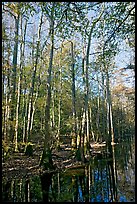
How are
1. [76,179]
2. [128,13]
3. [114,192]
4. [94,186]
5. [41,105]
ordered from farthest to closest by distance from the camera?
1. [41,105]
2. [76,179]
3. [94,186]
4. [114,192]
5. [128,13]

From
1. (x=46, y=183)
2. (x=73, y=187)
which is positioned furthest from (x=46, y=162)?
(x=73, y=187)

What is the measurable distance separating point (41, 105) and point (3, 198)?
13.6m

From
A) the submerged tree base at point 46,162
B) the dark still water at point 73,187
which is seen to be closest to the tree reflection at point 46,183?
the dark still water at point 73,187

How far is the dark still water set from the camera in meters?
5.44

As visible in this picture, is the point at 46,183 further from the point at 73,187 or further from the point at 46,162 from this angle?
the point at 46,162

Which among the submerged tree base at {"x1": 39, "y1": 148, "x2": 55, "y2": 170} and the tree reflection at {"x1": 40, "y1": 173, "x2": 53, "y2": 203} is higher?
the submerged tree base at {"x1": 39, "y1": 148, "x2": 55, "y2": 170}

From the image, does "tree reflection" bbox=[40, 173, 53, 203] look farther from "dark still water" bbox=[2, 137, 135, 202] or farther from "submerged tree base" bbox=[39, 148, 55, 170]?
"submerged tree base" bbox=[39, 148, 55, 170]

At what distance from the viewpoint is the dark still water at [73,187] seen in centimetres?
544

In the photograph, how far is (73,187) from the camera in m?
6.41

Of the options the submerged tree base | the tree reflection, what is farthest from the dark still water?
the submerged tree base

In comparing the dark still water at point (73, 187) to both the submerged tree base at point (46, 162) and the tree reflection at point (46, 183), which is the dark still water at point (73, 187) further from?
the submerged tree base at point (46, 162)

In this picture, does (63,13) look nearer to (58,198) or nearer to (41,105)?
(58,198)

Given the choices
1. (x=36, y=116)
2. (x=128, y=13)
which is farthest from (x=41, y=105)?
(x=128, y=13)

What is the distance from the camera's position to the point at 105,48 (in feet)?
18.9
